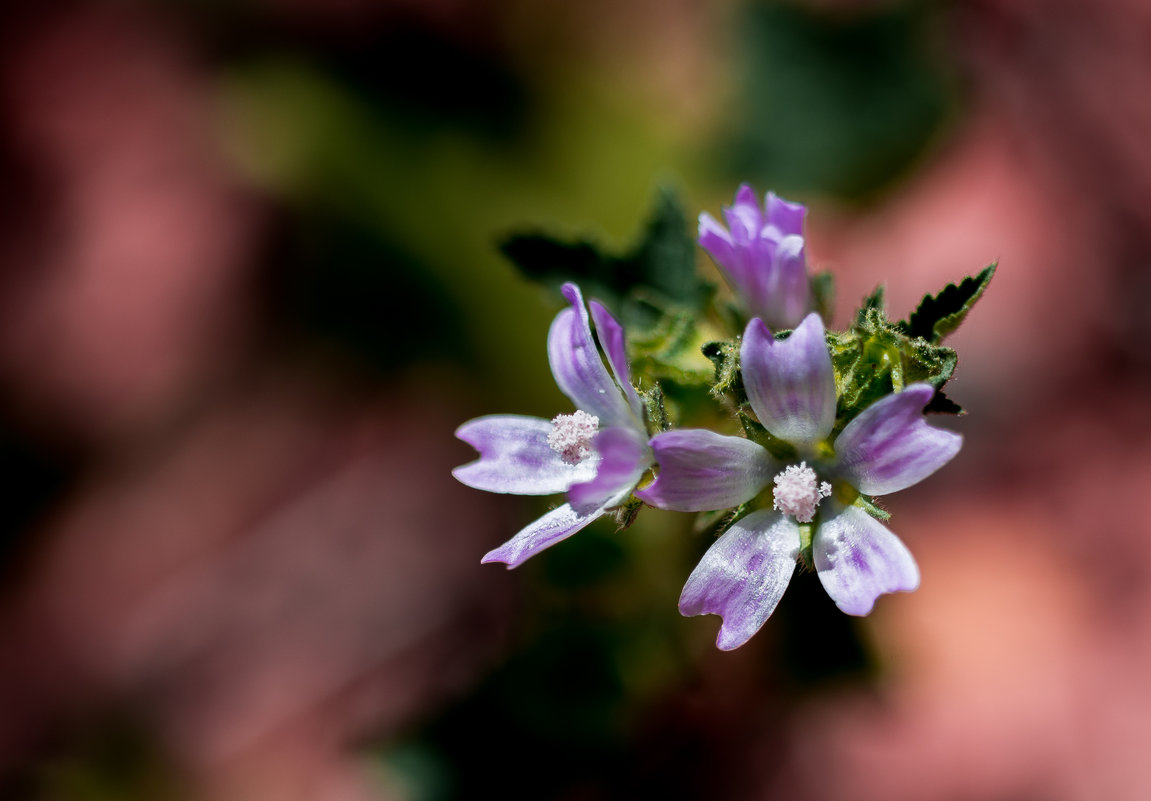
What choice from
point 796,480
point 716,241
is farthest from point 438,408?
point 796,480

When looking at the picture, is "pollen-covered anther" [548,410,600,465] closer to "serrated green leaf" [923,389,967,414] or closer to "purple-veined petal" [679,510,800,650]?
"purple-veined petal" [679,510,800,650]

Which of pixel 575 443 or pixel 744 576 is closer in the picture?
pixel 744 576

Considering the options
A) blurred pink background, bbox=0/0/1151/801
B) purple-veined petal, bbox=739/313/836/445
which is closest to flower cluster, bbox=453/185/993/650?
purple-veined petal, bbox=739/313/836/445

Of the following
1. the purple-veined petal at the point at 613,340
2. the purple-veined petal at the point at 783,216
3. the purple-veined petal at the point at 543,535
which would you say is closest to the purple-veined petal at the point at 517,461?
the purple-veined petal at the point at 543,535

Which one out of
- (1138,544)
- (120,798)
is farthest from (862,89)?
(120,798)

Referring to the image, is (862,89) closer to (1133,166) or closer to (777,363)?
(1133,166)

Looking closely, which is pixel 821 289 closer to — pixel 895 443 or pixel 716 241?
pixel 716 241
